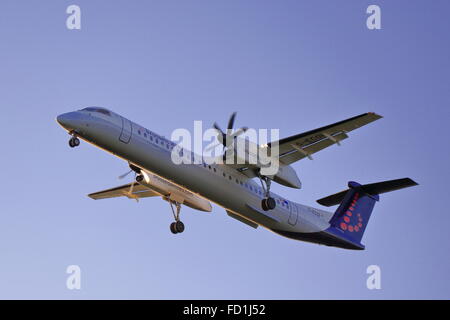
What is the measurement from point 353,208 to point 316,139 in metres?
4.84

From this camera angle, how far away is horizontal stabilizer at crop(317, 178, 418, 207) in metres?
21.0

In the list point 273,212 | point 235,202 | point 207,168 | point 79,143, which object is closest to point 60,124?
point 79,143

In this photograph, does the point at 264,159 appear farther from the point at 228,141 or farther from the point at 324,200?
the point at 324,200

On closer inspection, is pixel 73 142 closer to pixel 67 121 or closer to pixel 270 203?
pixel 67 121

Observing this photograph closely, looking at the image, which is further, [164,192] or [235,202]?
[164,192]

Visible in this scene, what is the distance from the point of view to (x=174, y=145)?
1964 cm

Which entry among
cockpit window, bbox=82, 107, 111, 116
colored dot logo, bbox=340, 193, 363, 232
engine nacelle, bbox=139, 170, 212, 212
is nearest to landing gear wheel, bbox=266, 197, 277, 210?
engine nacelle, bbox=139, 170, 212, 212

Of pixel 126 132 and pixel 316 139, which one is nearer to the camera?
pixel 126 132

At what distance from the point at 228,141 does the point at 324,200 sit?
18.6ft

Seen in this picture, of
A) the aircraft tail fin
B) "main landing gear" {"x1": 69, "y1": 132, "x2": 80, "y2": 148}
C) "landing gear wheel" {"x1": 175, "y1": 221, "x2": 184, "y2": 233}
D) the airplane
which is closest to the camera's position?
"main landing gear" {"x1": 69, "y1": 132, "x2": 80, "y2": 148}

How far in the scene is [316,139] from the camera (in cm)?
1988

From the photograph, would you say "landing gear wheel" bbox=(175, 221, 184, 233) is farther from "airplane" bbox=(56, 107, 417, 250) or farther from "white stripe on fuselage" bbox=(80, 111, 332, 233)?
"white stripe on fuselage" bbox=(80, 111, 332, 233)

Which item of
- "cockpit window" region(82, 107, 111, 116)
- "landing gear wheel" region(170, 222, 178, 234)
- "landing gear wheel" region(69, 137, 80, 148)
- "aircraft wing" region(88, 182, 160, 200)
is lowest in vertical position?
"landing gear wheel" region(170, 222, 178, 234)

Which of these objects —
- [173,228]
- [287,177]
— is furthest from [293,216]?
[173,228]
